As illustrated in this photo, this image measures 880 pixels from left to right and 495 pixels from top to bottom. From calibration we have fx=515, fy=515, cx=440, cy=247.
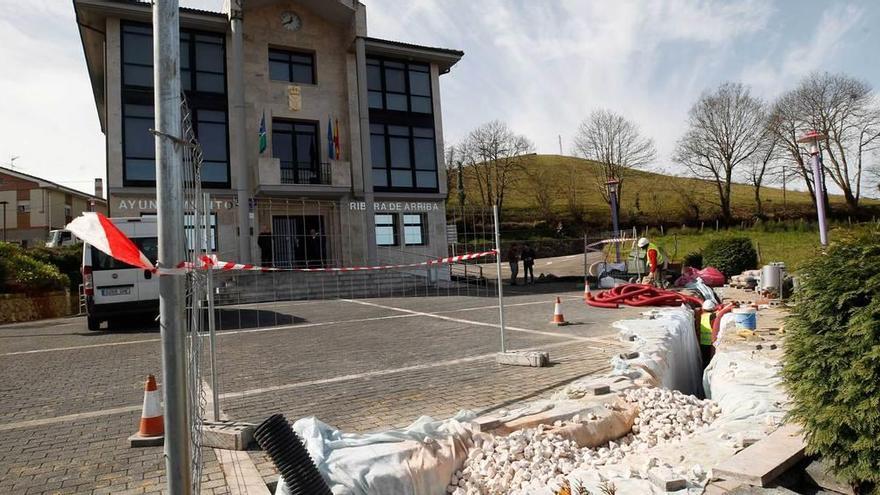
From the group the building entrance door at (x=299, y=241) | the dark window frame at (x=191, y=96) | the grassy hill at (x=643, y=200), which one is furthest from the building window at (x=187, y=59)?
the grassy hill at (x=643, y=200)

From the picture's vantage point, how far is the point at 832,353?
10.7 ft

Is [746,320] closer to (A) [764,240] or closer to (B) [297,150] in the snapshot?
(B) [297,150]

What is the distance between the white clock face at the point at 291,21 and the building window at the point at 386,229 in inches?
393

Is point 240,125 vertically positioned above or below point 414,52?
below

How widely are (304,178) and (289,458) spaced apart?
23.1 metres

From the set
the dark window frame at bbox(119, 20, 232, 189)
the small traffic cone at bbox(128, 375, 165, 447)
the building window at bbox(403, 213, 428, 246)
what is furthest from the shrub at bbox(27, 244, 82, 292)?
the small traffic cone at bbox(128, 375, 165, 447)

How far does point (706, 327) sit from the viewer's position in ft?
35.7

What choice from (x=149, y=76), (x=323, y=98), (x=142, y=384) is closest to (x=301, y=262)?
(x=323, y=98)

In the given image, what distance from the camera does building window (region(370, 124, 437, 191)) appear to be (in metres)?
26.0

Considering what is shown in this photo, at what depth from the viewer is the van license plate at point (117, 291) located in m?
12.0

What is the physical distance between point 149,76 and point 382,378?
20957mm

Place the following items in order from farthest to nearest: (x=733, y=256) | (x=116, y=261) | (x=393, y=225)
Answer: (x=393, y=225) → (x=733, y=256) → (x=116, y=261)

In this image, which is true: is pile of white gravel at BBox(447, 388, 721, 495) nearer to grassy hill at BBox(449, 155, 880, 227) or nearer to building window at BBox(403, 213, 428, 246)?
building window at BBox(403, 213, 428, 246)

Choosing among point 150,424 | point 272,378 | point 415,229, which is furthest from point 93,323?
point 415,229
